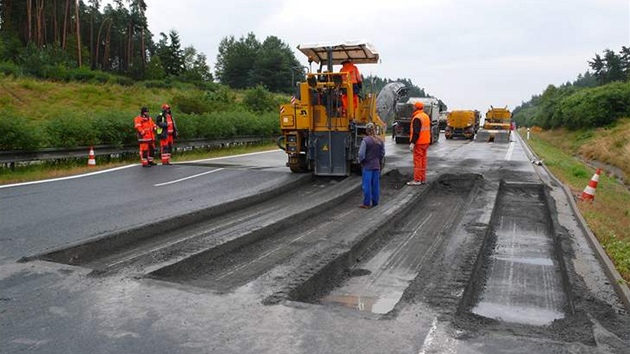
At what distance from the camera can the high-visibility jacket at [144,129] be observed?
47.6ft

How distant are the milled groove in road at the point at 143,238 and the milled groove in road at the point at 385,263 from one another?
2.15 m

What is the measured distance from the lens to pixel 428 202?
10914 mm

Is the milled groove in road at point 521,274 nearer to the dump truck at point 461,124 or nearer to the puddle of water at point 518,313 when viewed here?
the puddle of water at point 518,313

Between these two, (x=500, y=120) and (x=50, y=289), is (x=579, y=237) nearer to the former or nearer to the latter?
(x=50, y=289)

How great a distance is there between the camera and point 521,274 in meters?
6.33

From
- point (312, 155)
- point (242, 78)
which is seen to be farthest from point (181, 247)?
point (242, 78)

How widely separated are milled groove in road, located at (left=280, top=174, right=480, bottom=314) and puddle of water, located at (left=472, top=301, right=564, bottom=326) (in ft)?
2.71

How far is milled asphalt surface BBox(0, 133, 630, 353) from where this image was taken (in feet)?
13.2

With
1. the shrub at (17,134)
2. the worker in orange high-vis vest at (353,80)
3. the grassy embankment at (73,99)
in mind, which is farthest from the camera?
the grassy embankment at (73,99)

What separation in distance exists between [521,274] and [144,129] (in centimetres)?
1116

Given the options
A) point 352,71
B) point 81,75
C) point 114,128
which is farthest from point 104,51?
point 352,71

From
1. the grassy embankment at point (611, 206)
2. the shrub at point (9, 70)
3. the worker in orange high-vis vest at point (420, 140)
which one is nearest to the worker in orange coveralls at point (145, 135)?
the worker in orange high-vis vest at point (420, 140)

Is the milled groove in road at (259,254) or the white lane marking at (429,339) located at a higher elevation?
the milled groove in road at (259,254)

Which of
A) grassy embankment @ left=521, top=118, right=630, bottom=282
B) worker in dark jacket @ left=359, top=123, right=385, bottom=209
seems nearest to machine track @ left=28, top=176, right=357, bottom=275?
worker in dark jacket @ left=359, top=123, right=385, bottom=209
